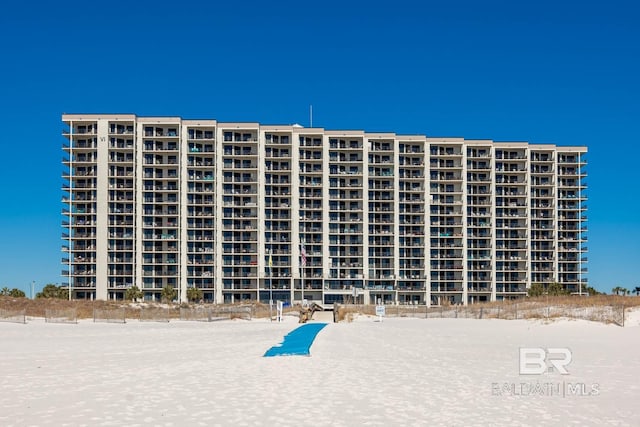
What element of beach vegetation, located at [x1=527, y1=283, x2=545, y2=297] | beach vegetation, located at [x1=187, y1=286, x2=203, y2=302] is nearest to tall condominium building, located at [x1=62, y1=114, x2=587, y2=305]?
beach vegetation, located at [x1=187, y1=286, x2=203, y2=302]

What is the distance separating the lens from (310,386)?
14.5 m

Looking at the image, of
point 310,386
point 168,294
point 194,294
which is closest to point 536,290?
point 194,294

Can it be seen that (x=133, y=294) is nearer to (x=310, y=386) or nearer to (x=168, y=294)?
(x=168, y=294)

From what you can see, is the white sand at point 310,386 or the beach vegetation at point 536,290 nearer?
the white sand at point 310,386

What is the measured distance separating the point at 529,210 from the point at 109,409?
11309 cm

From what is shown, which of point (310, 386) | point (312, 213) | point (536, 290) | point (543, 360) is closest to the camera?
point (310, 386)

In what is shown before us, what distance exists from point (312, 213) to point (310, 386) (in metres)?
98.3

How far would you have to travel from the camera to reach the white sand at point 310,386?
437 inches

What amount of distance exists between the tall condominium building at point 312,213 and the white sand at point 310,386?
3207 inches

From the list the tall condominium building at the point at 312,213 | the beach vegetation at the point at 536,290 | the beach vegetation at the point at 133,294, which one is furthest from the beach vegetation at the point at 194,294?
the beach vegetation at the point at 536,290

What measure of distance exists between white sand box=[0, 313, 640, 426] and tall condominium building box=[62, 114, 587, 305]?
81.5 metres

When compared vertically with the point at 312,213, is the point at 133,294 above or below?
below

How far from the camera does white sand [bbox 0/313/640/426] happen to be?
11102 millimetres

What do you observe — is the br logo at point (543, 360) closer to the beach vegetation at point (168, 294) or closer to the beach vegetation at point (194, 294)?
the beach vegetation at point (168, 294)
